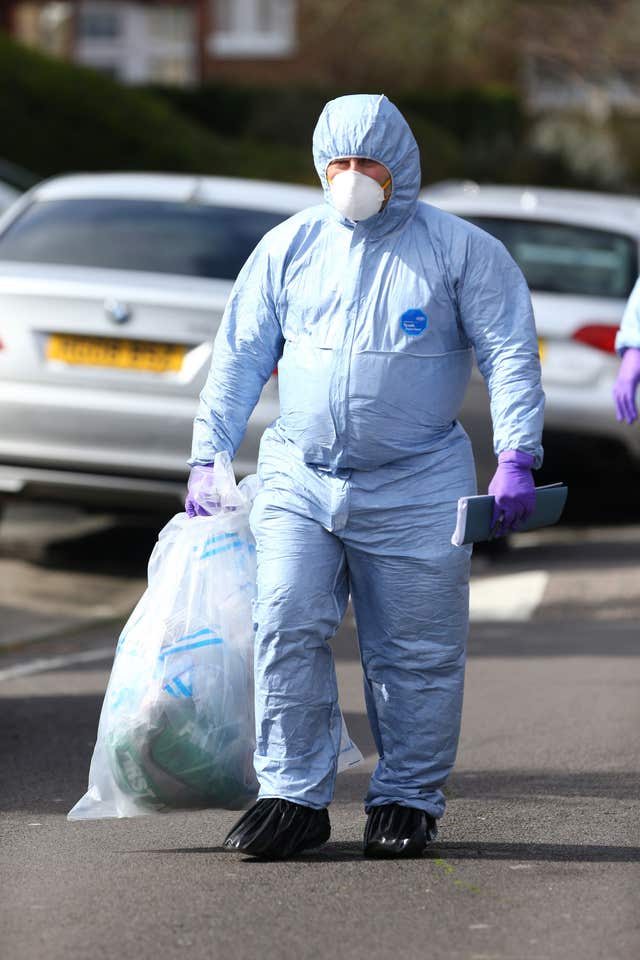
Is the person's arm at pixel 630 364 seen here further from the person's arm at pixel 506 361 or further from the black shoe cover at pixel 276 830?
the black shoe cover at pixel 276 830

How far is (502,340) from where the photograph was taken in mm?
4652

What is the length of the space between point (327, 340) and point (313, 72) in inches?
1482

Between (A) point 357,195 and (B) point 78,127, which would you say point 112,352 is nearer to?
(A) point 357,195

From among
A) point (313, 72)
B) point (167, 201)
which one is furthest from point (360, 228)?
point (313, 72)

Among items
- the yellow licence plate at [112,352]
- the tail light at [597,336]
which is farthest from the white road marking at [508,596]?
the yellow licence plate at [112,352]

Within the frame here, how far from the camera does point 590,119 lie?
38.4 metres

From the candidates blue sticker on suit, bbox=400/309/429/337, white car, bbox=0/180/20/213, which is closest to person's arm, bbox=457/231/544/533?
blue sticker on suit, bbox=400/309/429/337

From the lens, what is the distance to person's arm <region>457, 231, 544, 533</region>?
4625 mm

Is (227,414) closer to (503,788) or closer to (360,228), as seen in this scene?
(360,228)

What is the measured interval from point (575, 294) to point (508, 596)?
203 centimetres

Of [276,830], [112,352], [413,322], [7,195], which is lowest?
[276,830]

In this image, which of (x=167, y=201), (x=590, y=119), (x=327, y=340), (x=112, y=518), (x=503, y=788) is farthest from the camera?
(x=590, y=119)

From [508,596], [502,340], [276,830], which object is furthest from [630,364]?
[508,596]

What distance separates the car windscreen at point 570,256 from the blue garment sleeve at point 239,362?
567 cm
